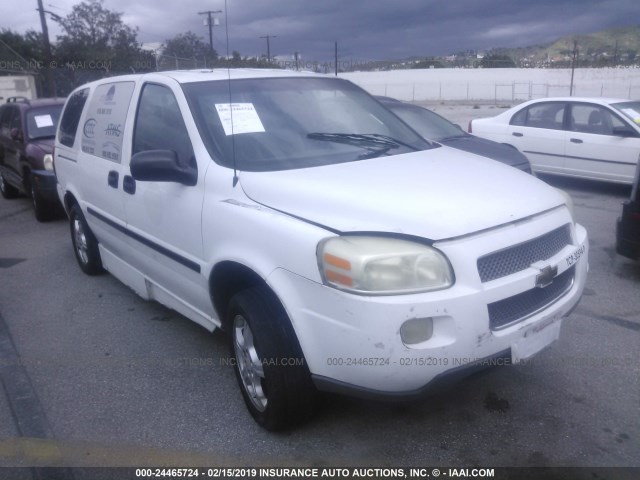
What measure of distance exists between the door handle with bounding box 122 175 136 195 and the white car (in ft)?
23.5

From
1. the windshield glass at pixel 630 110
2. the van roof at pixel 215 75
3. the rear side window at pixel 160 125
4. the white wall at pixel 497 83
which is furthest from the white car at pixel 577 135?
the white wall at pixel 497 83

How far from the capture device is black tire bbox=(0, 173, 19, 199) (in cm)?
1060

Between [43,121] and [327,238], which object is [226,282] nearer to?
[327,238]

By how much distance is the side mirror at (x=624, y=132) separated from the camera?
847 centimetres

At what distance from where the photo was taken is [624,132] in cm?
851

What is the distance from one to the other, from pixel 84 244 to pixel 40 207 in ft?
10.5

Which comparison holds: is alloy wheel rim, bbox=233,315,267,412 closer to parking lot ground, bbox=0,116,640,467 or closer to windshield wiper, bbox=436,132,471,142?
parking lot ground, bbox=0,116,640,467

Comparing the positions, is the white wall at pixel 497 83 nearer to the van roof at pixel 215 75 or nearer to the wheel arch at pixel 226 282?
the van roof at pixel 215 75

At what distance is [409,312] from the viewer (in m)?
2.49

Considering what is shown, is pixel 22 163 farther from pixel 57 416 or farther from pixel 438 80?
pixel 438 80

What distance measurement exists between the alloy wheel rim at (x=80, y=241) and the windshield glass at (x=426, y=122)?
4.33 m

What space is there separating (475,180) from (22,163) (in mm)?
7832

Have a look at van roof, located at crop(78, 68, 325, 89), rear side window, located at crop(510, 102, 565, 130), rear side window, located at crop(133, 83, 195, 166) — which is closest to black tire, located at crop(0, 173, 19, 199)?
van roof, located at crop(78, 68, 325, 89)

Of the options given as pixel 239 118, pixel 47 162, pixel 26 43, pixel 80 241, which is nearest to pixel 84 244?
pixel 80 241
